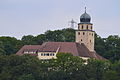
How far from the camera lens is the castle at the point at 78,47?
156000mm

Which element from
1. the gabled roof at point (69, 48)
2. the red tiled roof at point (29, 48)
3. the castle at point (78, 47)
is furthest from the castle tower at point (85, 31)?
the red tiled roof at point (29, 48)

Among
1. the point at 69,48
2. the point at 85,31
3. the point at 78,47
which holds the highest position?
the point at 85,31

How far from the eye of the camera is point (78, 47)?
15625 centimetres

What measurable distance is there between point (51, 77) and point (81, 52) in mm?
12756

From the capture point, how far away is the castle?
6142 inches

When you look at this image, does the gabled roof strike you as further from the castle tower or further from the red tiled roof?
the castle tower

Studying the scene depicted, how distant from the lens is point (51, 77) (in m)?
144

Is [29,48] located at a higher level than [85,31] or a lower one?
lower

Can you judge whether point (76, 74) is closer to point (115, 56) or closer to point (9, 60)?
point (9, 60)

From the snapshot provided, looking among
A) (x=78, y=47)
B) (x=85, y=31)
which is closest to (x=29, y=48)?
(x=78, y=47)

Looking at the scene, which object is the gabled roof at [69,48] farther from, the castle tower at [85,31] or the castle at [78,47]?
the castle tower at [85,31]

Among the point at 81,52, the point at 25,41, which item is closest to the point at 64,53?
the point at 81,52

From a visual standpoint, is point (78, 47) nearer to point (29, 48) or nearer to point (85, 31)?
point (85, 31)

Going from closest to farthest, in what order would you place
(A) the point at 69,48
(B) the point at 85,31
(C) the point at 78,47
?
(C) the point at 78,47
(A) the point at 69,48
(B) the point at 85,31
